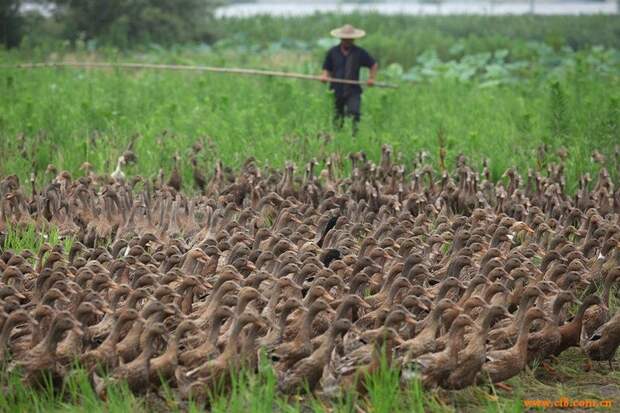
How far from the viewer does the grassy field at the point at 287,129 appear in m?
5.97

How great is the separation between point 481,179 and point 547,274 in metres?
3.79

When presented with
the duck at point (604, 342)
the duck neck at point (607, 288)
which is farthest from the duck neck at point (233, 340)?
the duck neck at point (607, 288)

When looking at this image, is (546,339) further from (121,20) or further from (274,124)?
(121,20)

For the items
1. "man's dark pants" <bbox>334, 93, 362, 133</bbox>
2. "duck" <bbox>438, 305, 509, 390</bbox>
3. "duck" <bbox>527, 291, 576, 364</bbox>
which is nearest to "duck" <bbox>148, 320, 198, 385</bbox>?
"duck" <bbox>438, 305, 509, 390</bbox>

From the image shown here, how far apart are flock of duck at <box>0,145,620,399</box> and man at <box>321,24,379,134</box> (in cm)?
474

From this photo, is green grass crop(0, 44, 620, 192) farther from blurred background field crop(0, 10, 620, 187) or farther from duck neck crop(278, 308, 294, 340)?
duck neck crop(278, 308, 294, 340)

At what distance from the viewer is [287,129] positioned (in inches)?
518

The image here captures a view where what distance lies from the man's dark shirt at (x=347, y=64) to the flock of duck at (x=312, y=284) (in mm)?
4862

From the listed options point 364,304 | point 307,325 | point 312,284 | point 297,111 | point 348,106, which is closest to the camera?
→ point 307,325

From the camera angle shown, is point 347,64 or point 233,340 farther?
point 347,64

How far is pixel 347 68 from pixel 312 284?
8498 millimetres

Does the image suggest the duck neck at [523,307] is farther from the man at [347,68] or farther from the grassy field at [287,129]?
the man at [347,68]

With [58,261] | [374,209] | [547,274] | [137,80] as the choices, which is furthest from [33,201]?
[137,80]

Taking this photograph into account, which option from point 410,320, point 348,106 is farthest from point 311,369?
point 348,106
